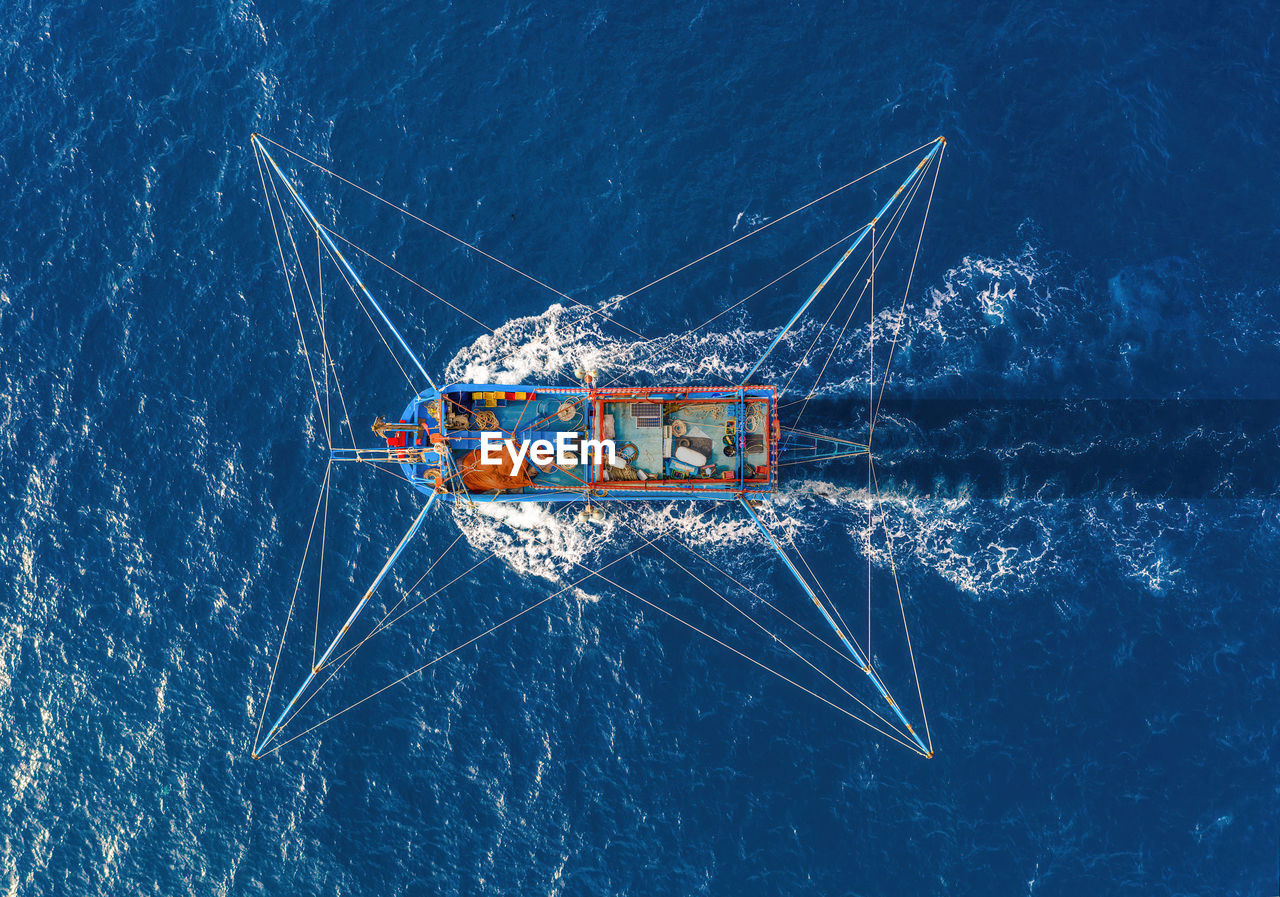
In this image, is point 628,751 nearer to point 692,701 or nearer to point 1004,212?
point 692,701

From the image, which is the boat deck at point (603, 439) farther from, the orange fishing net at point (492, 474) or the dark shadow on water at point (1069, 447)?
the dark shadow on water at point (1069, 447)

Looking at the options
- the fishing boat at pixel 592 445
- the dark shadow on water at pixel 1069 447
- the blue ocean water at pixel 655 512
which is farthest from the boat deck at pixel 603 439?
the dark shadow on water at pixel 1069 447

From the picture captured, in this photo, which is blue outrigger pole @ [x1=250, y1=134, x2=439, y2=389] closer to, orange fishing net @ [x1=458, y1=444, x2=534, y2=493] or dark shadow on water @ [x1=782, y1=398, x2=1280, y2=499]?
orange fishing net @ [x1=458, y1=444, x2=534, y2=493]

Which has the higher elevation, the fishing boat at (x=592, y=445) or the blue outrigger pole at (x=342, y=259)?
the blue outrigger pole at (x=342, y=259)

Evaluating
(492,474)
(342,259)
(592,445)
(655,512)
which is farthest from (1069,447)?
(342,259)

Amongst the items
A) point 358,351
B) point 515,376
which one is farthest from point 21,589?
point 515,376

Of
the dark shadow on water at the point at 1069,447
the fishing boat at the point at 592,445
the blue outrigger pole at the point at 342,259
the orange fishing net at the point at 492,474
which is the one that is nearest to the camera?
the blue outrigger pole at the point at 342,259

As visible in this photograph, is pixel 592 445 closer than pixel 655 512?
Yes

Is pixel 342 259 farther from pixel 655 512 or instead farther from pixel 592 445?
pixel 655 512

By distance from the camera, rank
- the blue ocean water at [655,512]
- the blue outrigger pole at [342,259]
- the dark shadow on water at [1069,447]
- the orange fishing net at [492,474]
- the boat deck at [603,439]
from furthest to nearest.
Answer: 1. the dark shadow on water at [1069,447]
2. the blue ocean water at [655,512]
3. the orange fishing net at [492,474]
4. the boat deck at [603,439]
5. the blue outrigger pole at [342,259]

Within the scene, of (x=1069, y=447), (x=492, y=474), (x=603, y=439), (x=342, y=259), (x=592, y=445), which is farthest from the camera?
(x=1069, y=447)
